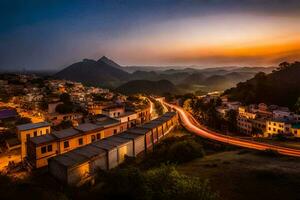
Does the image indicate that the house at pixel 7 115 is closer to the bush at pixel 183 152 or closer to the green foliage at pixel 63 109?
the green foliage at pixel 63 109

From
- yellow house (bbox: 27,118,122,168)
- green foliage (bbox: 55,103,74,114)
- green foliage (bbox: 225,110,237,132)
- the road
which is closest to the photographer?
yellow house (bbox: 27,118,122,168)

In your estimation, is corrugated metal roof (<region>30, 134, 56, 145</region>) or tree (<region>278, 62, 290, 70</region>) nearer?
corrugated metal roof (<region>30, 134, 56, 145</region>)

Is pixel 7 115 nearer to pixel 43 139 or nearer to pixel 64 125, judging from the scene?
pixel 64 125

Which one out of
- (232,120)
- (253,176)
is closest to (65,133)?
(253,176)

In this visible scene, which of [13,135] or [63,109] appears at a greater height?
[63,109]

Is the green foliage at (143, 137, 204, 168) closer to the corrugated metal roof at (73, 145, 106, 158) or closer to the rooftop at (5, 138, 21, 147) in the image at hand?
the corrugated metal roof at (73, 145, 106, 158)

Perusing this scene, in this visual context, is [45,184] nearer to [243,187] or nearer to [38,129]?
[38,129]

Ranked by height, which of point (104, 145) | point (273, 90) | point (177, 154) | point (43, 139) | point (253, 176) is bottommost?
point (177, 154)

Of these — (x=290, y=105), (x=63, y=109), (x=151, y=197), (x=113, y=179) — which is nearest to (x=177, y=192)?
(x=151, y=197)

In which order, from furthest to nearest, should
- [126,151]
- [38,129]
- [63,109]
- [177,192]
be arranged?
[63,109] < [38,129] < [126,151] < [177,192]

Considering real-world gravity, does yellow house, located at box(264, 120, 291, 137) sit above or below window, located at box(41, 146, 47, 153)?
below

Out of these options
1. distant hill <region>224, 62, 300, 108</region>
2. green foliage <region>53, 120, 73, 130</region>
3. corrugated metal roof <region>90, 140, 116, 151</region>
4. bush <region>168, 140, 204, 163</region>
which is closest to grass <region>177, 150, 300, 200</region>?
bush <region>168, 140, 204, 163</region>
